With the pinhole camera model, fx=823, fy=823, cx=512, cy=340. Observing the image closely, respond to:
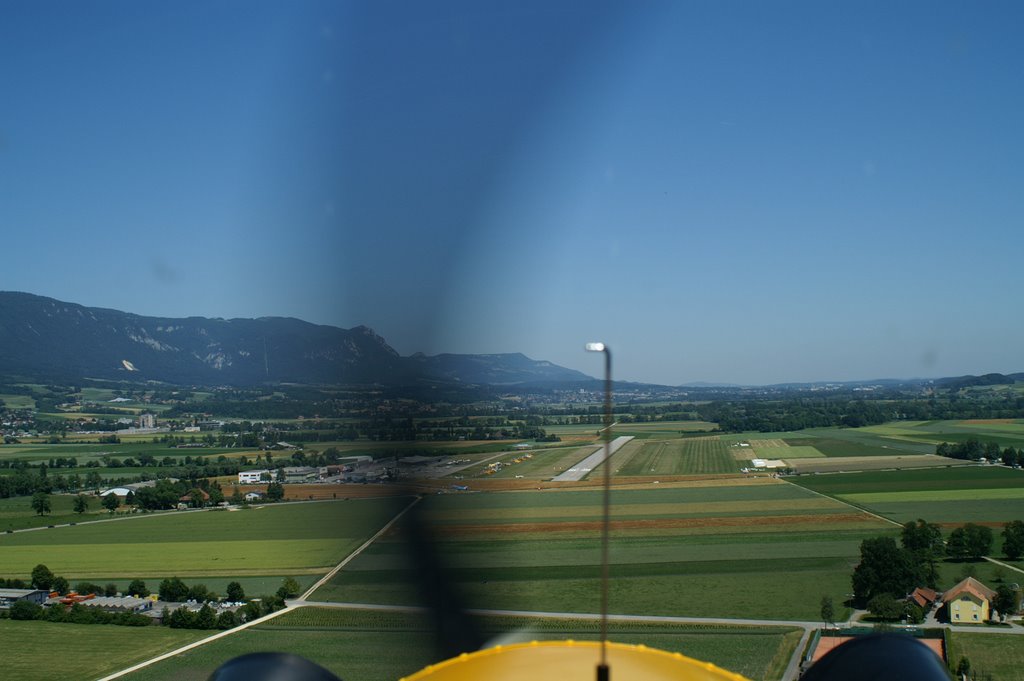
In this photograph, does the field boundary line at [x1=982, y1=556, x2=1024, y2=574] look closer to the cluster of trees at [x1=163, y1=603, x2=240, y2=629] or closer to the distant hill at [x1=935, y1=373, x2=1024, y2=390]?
A: the cluster of trees at [x1=163, y1=603, x2=240, y2=629]

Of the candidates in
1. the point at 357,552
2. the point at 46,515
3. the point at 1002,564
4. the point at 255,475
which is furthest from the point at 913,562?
the point at 46,515

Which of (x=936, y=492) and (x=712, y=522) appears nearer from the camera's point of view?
(x=712, y=522)

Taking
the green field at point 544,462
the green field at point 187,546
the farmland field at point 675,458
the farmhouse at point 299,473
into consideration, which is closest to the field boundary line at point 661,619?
the green field at point 187,546

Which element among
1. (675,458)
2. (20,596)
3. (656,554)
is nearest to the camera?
(20,596)

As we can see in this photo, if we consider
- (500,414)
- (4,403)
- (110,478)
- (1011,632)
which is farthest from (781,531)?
(4,403)

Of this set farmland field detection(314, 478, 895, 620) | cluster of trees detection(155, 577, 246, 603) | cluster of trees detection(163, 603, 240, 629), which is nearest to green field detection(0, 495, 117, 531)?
cluster of trees detection(155, 577, 246, 603)

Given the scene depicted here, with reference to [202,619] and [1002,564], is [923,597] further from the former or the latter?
[202,619]

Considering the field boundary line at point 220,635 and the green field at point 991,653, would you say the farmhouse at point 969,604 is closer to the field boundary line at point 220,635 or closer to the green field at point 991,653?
the green field at point 991,653
